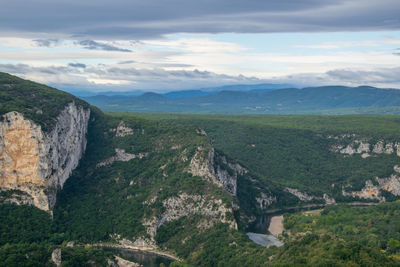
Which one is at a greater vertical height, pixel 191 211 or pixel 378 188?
pixel 191 211

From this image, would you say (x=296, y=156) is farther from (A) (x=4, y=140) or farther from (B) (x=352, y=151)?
(A) (x=4, y=140)

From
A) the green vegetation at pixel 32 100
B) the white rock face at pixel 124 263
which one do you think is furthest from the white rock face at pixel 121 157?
the white rock face at pixel 124 263

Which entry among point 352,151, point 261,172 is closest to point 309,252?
point 261,172

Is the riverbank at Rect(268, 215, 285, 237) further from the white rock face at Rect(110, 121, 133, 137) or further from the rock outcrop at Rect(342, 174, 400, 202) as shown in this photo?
the white rock face at Rect(110, 121, 133, 137)

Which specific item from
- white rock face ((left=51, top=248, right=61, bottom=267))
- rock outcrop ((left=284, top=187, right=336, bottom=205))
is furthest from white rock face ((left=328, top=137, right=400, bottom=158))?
white rock face ((left=51, top=248, right=61, bottom=267))

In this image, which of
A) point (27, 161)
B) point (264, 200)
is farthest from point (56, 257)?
Result: point (264, 200)

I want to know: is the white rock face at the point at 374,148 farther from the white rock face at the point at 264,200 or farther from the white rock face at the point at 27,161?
the white rock face at the point at 27,161

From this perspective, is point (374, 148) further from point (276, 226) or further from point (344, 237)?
point (344, 237)

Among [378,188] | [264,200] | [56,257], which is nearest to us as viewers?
[56,257]

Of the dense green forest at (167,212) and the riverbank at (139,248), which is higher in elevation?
the dense green forest at (167,212)

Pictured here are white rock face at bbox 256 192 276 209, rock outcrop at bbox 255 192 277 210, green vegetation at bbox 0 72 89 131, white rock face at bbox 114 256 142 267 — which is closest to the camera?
white rock face at bbox 114 256 142 267

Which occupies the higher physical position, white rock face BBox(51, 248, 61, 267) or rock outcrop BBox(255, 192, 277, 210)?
white rock face BBox(51, 248, 61, 267)
